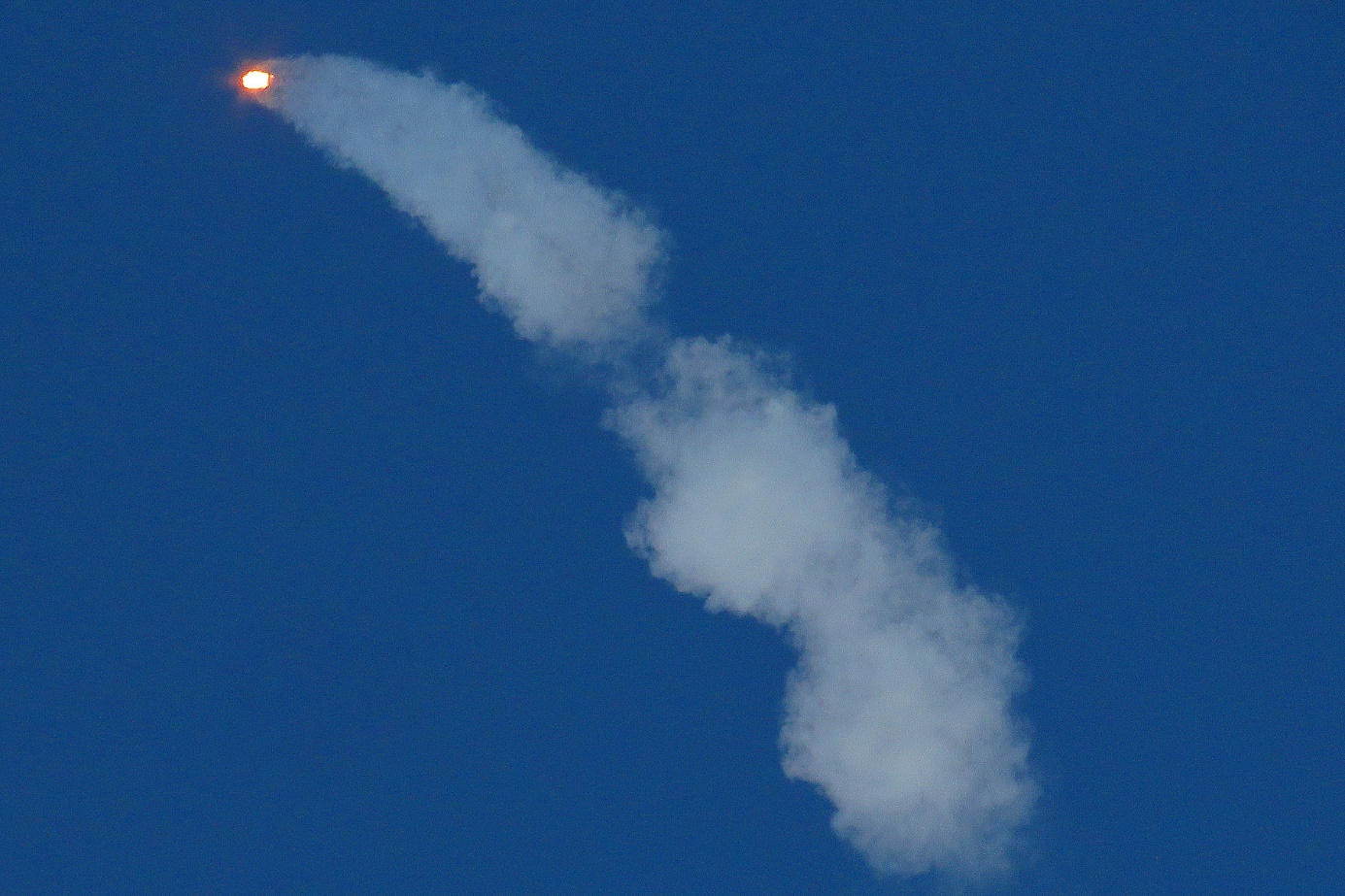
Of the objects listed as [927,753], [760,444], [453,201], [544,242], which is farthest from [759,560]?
[453,201]

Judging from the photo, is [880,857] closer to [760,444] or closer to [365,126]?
[760,444]

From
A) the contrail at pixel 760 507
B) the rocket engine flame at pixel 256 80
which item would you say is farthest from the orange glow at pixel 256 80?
the contrail at pixel 760 507

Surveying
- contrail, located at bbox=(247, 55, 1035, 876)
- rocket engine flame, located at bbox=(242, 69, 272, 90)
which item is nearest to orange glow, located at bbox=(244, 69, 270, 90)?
rocket engine flame, located at bbox=(242, 69, 272, 90)

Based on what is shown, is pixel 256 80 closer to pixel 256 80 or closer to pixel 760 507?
pixel 256 80

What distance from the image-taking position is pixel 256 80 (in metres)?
26.8

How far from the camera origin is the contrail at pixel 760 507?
25250 mm

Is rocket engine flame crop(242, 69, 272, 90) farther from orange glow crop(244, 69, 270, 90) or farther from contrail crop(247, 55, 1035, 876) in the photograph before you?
contrail crop(247, 55, 1035, 876)

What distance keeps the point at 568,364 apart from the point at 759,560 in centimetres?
499

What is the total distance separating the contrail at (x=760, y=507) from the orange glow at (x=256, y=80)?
19cm

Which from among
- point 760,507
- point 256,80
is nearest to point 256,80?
point 256,80

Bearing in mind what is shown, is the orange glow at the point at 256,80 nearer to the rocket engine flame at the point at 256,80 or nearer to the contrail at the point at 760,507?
the rocket engine flame at the point at 256,80

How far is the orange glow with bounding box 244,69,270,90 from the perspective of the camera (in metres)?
26.8

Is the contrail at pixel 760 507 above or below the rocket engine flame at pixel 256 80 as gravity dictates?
below

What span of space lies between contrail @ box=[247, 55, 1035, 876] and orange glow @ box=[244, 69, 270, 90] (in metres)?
0.19
